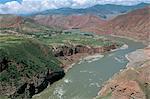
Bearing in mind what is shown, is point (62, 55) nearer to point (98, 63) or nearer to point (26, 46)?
point (98, 63)

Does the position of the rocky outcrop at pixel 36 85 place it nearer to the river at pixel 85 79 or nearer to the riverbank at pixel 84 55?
the river at pixel 85 79

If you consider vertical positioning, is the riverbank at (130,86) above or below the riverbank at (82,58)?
above

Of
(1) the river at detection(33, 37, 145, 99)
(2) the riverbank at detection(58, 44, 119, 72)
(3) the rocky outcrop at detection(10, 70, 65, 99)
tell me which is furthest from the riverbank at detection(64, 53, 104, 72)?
(3) the rocky outcrop at detection(10, 70, 65, 99)

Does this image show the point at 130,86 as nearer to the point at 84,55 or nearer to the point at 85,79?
the point at 85,79

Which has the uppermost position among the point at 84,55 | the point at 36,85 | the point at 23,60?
the point at 23,60

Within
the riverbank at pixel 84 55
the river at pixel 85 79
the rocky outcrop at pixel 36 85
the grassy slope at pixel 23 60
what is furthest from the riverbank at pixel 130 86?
the riverbank at pixel 84 55

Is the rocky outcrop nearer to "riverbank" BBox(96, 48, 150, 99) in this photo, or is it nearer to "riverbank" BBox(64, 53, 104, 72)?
"riverbank" BBox(64, 53, 104, 72)

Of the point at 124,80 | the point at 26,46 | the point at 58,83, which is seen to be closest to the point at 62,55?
the point at 26,46

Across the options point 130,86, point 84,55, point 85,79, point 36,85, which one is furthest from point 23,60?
point 84,55
